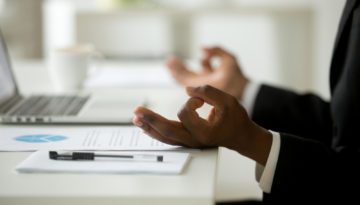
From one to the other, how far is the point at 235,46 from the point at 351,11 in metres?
2.24

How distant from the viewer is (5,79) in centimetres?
132

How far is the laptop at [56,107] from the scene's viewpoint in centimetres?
111

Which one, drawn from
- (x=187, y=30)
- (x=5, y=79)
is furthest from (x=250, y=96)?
(x=187, y=30)

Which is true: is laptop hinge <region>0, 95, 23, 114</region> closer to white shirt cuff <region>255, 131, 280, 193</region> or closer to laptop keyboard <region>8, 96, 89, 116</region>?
laptop keyboard <region>8, 96, 89, 116</region>

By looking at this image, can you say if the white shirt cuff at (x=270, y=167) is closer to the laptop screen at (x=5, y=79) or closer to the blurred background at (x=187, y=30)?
the laptop screen at (x=5, y=79)

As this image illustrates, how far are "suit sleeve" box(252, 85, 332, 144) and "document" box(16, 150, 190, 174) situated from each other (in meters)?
0.65

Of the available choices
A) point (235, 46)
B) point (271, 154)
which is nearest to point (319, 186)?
point (271, 154)

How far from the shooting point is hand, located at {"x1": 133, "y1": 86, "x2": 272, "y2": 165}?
861 millimetres

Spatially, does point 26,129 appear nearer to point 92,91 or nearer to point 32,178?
point 32,178

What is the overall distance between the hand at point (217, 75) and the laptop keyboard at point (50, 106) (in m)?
0.39

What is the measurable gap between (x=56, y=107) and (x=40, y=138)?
0.71 feet

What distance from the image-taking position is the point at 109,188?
2.36 ft

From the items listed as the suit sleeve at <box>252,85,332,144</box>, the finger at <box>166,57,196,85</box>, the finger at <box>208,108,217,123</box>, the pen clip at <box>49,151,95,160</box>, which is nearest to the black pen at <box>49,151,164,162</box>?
the pen clip at <box>49,151,95,160</box>

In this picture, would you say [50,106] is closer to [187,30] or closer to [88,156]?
[88,156]
